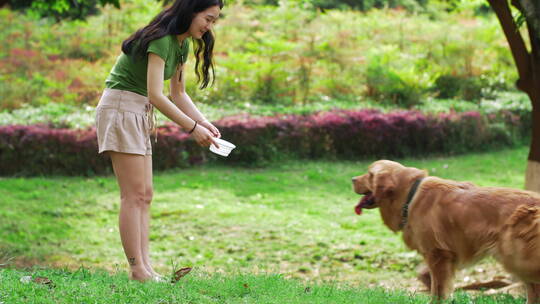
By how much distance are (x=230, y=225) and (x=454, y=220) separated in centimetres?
432

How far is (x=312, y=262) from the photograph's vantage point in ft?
22.4

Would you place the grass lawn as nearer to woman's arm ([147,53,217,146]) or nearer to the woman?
the woman

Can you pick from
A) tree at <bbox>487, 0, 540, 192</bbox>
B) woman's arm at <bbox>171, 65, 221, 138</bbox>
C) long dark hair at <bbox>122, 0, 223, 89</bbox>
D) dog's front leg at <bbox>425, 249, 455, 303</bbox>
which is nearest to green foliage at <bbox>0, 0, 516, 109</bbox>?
tree at <bbox>487, 0, 540, 192</bbox>

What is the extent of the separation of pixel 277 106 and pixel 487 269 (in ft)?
24.9

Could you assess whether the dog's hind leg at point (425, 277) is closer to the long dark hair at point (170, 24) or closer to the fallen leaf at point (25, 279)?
the long dark hair at point (170, 24)

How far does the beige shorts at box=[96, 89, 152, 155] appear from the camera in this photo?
13.0 feet

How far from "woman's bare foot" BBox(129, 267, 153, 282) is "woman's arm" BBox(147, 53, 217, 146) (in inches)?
39.0

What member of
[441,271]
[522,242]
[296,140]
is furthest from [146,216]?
[296,140]

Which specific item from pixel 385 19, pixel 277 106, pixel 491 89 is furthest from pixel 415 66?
pixel 277 106

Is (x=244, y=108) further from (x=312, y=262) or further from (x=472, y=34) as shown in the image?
(x=472, y=34)

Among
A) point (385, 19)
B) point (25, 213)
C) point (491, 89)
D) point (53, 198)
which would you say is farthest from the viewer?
point (385, 19)

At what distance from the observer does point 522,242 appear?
3.80 m

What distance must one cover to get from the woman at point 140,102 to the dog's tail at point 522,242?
199cm

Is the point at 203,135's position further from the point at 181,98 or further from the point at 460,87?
the point at 460,87
